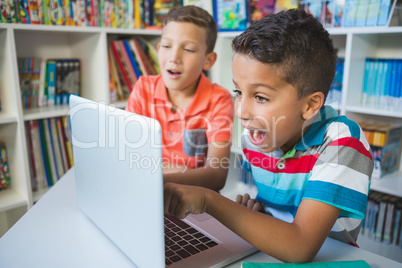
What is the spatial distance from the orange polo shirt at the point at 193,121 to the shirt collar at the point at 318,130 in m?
0.46

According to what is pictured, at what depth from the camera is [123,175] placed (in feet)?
1.88

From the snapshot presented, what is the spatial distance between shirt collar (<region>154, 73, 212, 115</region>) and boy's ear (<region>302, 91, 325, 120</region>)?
55 centimetres

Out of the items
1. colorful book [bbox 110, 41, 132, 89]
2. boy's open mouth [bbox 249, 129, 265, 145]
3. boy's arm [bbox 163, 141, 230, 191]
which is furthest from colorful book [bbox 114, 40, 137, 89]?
boy's open mouth [bbox 249, 129, 265, 145]

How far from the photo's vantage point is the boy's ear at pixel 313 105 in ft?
2.49

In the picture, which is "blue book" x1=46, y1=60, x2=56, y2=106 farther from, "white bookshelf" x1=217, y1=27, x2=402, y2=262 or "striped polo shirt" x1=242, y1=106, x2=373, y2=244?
"white bookshelf" x1=217, y1=27, x2=402, y2=262

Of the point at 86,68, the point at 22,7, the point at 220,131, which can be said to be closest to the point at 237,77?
the point at 220,131

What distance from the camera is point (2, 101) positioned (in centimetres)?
164

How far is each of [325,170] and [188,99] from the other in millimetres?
743

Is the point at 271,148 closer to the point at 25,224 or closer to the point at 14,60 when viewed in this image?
the point at 25,224

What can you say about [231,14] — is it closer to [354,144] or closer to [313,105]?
[313,105]

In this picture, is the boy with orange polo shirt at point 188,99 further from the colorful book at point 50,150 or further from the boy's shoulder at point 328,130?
the colorful book at point 50,150

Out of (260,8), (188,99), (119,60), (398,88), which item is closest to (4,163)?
(119,60)

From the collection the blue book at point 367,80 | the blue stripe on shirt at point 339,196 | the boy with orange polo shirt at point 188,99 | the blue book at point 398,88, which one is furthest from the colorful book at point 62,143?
the blue book at point 398,88

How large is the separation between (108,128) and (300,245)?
402 millimetres
